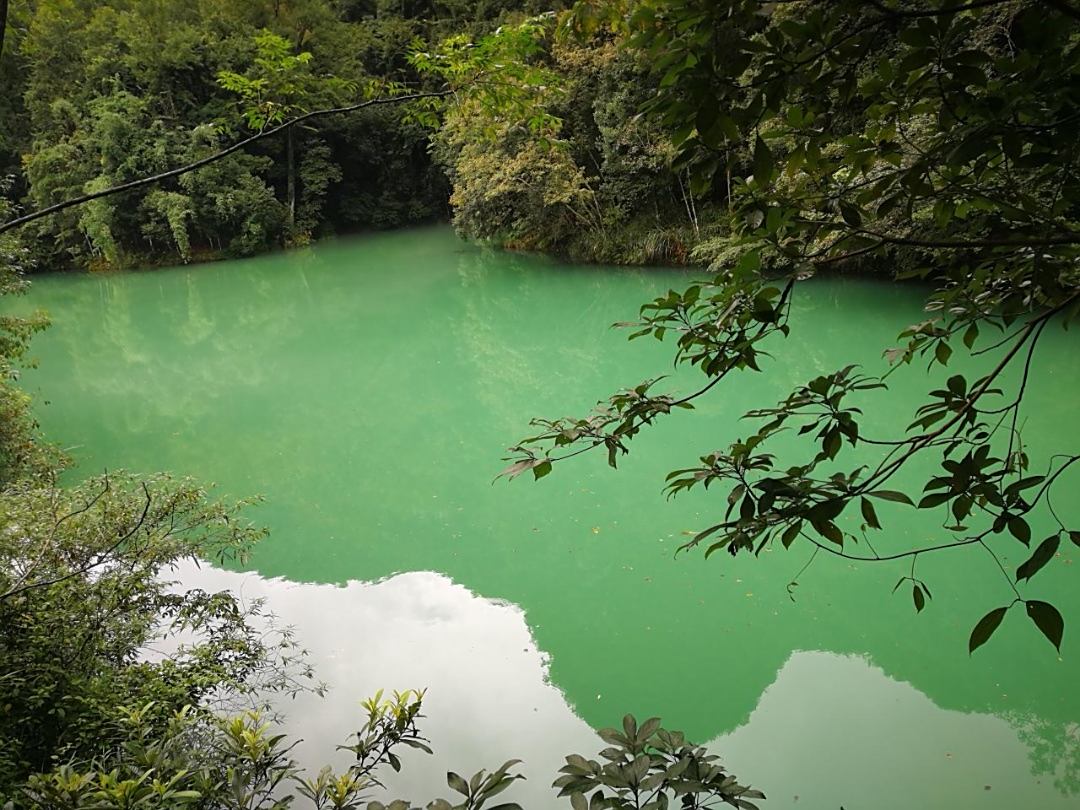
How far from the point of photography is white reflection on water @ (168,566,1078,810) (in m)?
2.34

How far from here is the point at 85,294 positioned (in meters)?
12.5

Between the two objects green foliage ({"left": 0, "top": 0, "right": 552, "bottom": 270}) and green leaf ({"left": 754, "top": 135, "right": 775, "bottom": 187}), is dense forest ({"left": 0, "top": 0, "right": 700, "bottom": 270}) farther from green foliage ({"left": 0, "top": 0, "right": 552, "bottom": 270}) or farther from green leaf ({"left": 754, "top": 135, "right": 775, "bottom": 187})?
green leaf ({"left": 754, "top": 135, "right": 775, "bottom": 187})

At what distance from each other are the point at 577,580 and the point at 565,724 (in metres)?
1.01

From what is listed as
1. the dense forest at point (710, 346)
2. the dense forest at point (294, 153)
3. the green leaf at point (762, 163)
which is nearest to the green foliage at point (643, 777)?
the dense forest at point (710, 346)

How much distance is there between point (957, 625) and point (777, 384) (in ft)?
11.2

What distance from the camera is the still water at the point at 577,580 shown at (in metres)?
2.56

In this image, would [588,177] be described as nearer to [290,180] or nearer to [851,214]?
[290,180]

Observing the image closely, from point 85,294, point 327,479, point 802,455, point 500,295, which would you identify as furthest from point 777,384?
point 85,294

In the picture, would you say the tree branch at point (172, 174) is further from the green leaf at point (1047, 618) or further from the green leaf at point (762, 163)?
the green leaf at point (1047, 618)

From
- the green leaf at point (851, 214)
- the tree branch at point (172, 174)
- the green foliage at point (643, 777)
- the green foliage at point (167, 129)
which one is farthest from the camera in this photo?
the green foliage at point (167, 129)

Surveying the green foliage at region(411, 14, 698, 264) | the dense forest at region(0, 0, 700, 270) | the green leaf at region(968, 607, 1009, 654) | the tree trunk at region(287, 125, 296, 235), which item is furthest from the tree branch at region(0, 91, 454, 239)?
the tree trunk at region(287, 125, 296, 235)

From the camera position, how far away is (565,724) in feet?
8.95

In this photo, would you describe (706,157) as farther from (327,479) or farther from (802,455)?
(327,479)

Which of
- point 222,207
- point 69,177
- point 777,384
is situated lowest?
point 777,384
